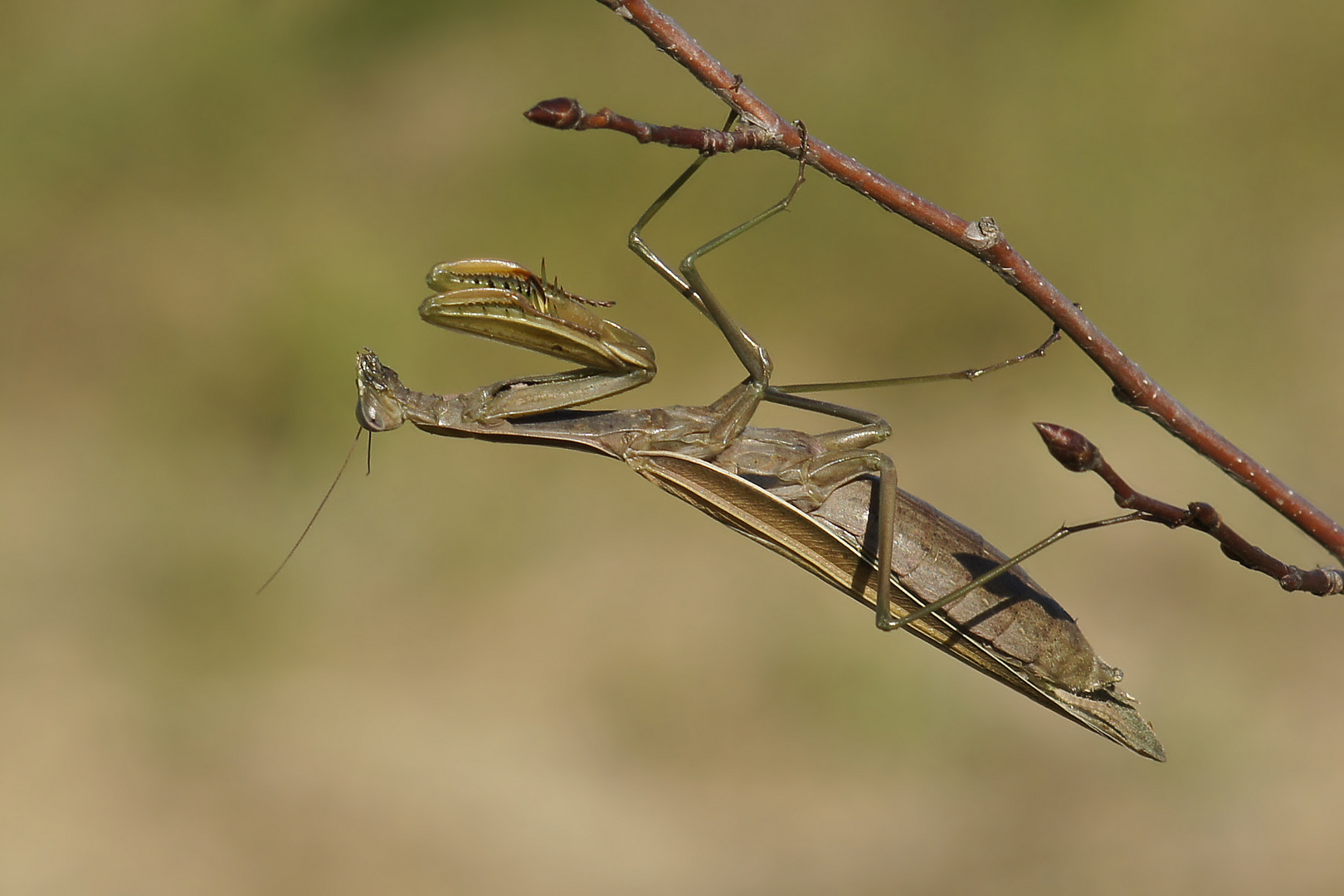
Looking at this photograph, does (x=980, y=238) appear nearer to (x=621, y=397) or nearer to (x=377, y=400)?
(x=377, y=400)

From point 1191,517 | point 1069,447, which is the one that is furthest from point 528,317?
point 1191,517

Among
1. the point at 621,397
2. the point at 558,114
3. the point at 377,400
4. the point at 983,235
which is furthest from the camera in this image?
the point at 621,397

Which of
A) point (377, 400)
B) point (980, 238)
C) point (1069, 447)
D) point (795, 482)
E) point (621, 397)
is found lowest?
point (377, 400)

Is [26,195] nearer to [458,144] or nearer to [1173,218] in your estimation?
A: [458,144]

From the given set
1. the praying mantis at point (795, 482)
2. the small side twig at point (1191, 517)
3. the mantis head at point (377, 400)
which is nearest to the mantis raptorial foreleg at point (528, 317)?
the praying mantis at point (795, 482)

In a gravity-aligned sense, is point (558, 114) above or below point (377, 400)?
above

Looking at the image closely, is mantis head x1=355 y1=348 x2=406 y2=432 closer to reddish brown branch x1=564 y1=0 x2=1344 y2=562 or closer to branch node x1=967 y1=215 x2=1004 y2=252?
reddish brown branch x1=564 y1=0 x2=1344 y2=562

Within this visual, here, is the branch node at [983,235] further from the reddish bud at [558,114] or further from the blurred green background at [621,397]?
the blurred green background at [621,397]

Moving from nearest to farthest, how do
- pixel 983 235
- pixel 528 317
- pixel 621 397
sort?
pixel 983 235 → pixel 528 317 → pixel 621 397
